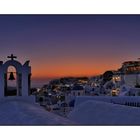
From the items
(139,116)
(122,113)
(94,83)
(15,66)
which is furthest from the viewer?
(94,83)

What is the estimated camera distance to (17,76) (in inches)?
434

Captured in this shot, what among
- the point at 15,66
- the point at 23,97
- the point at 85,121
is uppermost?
the point at 15,66

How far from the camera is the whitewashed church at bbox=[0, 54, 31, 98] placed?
424 inches

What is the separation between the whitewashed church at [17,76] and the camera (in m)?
10.8

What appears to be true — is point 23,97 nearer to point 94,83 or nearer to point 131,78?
point 131,78

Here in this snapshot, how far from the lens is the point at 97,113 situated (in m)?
11.3

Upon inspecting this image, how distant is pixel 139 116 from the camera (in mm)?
8867
